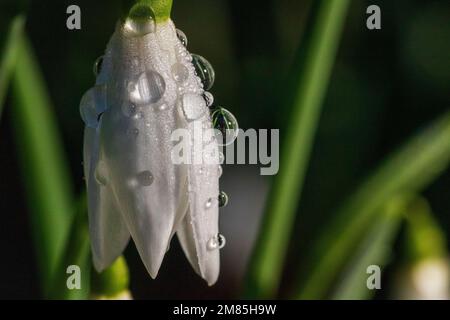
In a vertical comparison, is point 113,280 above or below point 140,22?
below

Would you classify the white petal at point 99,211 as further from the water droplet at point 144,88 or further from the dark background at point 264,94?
the dark background at point 264,94

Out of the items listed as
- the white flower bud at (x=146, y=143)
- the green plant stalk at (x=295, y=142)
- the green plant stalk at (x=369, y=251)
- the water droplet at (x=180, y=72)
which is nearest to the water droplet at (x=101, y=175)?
the white flower bud at (x=146, y=143)

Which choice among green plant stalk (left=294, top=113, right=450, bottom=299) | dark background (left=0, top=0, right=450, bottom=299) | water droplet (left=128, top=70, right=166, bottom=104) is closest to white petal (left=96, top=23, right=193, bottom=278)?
water droplet (left=128, top=70, right=166, bottom=104)

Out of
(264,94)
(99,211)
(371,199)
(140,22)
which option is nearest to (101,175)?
(99,211)

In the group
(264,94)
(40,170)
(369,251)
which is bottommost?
(369,251)

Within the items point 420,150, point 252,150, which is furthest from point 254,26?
point 420,150

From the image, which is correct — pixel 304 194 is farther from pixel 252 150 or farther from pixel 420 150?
pixel 420 150

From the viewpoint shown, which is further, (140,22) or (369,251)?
(369,251)

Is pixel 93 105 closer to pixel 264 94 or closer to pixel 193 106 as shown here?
pixel 193 106
